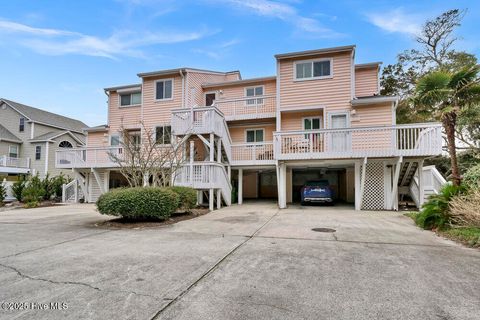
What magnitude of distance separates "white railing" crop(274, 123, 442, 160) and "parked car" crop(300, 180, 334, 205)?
235 centimetres

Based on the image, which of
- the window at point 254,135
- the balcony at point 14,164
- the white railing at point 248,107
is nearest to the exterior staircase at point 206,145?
the white railing at point 248,107

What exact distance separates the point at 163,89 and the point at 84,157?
685 cm

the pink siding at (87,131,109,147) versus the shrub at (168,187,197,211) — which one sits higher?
the pink siding at (87,131,109,147)

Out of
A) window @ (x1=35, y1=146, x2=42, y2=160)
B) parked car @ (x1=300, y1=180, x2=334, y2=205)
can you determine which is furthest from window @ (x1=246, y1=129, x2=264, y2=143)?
window @ (x1=35, y1=146, x2=42, y2=160)

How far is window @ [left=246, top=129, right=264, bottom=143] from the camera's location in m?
16.8

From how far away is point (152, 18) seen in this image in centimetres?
1269

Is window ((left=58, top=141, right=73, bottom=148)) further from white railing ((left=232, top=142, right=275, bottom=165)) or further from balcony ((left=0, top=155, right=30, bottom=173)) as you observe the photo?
white railing ((left=232, top=142, right=275, bottom=165))

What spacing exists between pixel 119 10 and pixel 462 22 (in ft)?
79.6

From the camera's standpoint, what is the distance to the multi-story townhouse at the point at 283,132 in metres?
12.1

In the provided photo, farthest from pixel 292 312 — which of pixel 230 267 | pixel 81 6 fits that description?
pixel 81 6

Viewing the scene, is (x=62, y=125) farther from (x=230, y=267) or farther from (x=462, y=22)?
(x=462, y=22)

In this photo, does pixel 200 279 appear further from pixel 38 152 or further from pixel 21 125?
pixel 21 125

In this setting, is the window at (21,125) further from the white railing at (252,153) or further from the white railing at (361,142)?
the white railing at (361,142)

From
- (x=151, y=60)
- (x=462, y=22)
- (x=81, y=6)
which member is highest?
(x=462, y=22)
